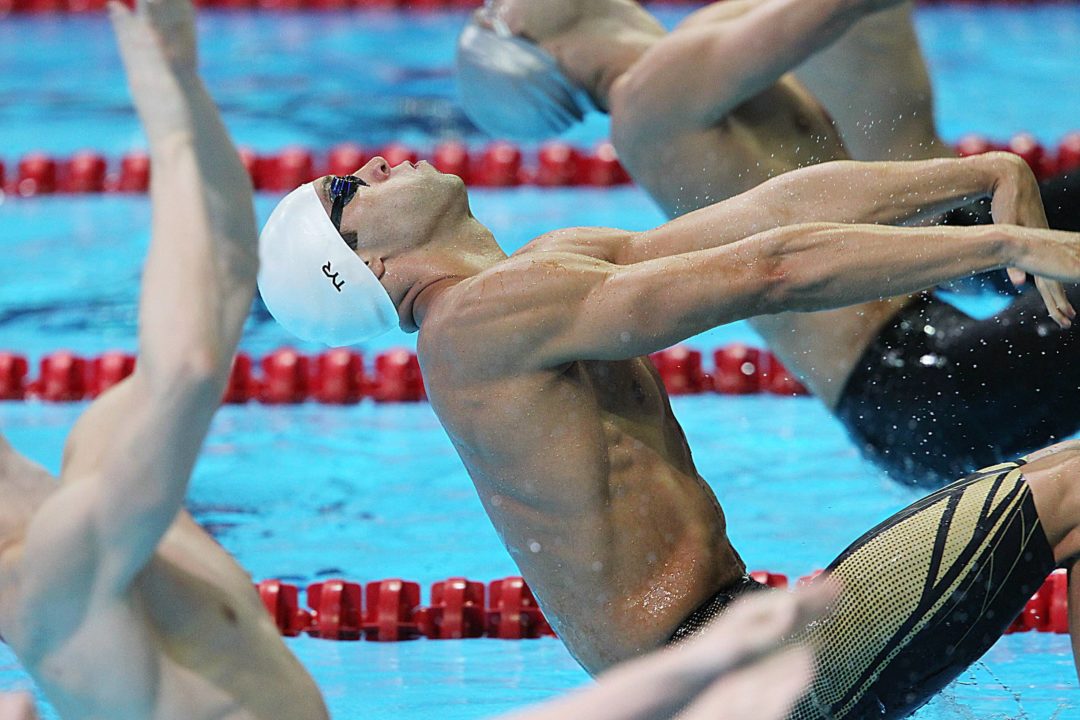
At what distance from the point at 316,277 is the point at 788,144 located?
→ 1.29m

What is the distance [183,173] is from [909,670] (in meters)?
1.29

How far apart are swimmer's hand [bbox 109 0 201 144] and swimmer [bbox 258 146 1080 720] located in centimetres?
72

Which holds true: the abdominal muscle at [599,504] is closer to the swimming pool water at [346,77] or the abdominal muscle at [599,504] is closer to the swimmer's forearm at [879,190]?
the swimmer's forearm at [879,190]

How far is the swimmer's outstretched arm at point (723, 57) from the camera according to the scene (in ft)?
→ 10.3

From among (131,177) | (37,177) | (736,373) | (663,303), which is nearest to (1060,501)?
(663,303)

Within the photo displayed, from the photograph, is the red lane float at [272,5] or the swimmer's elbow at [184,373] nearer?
the swimmer's elbow at [184,373]

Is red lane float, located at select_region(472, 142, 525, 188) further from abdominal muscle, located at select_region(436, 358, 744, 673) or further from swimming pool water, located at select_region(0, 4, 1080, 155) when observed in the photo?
abdominal muscle, located at select_region(436, 358, 744, 673)

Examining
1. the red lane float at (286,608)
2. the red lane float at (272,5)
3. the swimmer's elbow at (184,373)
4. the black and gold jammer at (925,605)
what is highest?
the swimmer's elbow at (184,373)

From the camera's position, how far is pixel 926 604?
229 centimetres

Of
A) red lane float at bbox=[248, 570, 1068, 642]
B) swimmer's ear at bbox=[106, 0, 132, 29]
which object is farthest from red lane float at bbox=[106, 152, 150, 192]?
swimmer's ear at bbox=[106, 0, 132, 29]

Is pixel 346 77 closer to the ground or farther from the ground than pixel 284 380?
closer to the ground

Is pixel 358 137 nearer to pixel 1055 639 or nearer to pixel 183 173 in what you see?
pixel 1055 639

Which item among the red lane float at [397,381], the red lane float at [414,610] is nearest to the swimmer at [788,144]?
the red lane float at [414,610]

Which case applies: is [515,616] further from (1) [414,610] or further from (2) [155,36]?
(2) [155,36]
